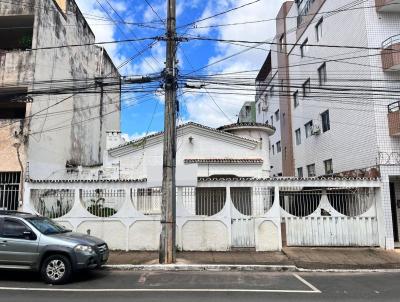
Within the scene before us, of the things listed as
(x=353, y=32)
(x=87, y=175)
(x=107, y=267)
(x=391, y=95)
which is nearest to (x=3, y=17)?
(x=87, y=175)

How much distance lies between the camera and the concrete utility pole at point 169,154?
41.4 ft

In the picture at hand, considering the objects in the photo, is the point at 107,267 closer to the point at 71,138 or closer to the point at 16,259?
the point at 16,259

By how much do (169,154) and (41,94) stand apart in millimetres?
8033

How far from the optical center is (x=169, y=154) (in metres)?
13.0

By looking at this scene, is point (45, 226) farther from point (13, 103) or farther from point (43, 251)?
point (13, 103)

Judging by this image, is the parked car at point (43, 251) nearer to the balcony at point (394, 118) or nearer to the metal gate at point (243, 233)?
the metal gate at point (243, 233)

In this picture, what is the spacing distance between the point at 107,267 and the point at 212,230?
4243mm

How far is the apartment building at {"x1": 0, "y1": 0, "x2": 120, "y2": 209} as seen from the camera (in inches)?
678

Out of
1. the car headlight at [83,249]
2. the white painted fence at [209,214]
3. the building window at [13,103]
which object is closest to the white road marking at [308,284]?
the white painted fence at [209,214]

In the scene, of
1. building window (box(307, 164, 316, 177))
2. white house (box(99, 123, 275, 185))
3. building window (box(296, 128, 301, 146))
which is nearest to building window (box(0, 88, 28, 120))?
white house (box(99, 123, 275, 185))

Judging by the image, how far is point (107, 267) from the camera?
471 inches

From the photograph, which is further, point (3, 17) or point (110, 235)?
point (3, 17)

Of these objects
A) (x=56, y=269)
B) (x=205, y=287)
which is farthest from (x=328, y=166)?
(x=56, y=269)

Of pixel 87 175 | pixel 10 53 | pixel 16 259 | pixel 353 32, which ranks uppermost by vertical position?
pixel 353 32
